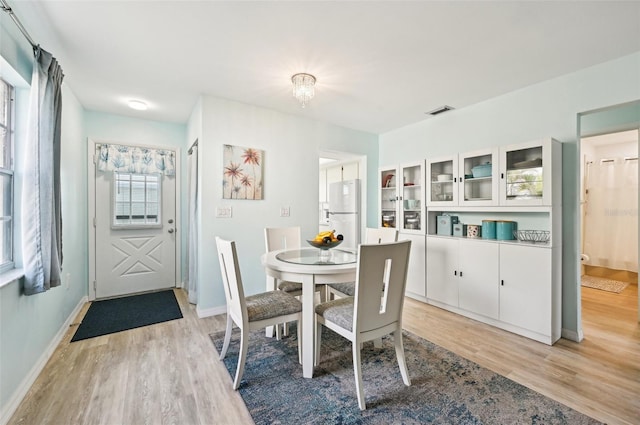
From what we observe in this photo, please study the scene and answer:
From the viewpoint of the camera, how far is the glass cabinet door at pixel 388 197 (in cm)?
394

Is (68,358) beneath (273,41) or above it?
beneath

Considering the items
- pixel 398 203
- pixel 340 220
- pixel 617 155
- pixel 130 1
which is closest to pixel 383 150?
pixel 398 203

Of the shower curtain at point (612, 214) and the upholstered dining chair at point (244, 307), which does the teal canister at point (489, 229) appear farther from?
the shower curtain at point (612, 214)

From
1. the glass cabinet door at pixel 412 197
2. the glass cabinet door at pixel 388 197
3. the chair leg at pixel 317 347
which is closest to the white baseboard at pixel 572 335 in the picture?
the glass cabinet door at pixel 412 197

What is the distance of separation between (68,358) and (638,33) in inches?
185

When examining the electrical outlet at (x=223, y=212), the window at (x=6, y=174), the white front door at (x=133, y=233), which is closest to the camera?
the window at (x=6, y=174)

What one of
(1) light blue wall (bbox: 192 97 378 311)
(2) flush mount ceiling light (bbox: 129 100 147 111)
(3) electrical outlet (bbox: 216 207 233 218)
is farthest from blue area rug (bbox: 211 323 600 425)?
(2) flush mount ceiling light (bbox: 129 100 147 111)

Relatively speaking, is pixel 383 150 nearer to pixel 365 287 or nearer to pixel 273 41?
pixel 273 41

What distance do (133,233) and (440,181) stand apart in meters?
4.04

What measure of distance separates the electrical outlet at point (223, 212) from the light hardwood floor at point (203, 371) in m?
1.09

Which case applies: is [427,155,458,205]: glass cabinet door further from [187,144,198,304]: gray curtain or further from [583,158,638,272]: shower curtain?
[583,158,638,272]: shower curtain

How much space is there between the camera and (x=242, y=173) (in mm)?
3146

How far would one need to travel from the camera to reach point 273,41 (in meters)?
1.98

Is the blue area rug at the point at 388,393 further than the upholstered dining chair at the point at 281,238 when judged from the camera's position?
No
